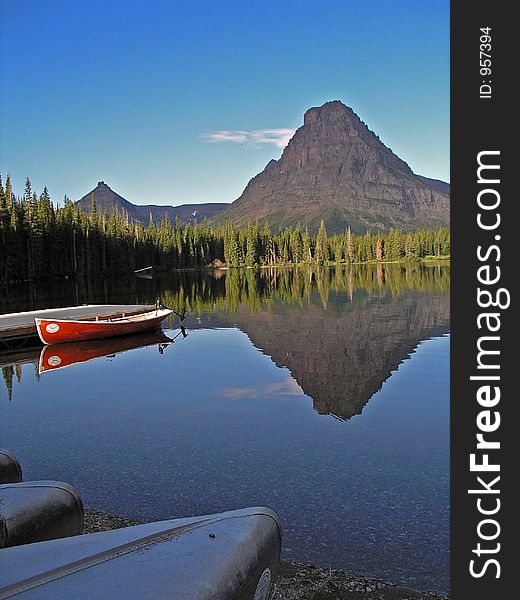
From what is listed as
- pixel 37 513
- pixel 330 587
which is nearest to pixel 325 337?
pixel 330 587

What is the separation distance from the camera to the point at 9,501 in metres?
7.87

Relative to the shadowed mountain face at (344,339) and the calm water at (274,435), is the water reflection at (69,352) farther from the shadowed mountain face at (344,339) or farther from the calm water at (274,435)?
the shadowed mountain face at (344,339)

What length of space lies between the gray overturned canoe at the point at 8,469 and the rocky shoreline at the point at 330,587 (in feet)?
15.2

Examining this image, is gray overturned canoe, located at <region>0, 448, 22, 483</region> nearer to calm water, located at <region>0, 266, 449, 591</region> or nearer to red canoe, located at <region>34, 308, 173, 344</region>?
calm water, located at <region>0, 266, 449, 591</region>

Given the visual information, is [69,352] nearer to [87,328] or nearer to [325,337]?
[87,328]

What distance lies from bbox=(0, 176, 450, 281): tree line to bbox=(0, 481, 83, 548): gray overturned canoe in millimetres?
83141

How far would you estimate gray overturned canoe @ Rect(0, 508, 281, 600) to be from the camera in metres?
5.68

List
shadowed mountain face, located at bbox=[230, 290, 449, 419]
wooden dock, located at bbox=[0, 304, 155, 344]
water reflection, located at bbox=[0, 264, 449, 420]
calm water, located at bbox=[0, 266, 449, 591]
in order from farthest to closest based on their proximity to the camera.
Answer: wooden dock, located at bbox=[0, 304, 155, 344]
water reflection, located at bbox=[0, 264, 449, 420]
shadowed mountain face, located at bbox=[230, 290, 449, 419]
calm water, located at bbox=[0, 266, 449, 591]

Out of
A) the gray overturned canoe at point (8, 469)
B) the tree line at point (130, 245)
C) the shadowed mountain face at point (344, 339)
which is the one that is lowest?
the shadowed mountain face at point (344, 339)

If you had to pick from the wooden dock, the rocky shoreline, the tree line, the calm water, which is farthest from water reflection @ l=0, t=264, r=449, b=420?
the tree line

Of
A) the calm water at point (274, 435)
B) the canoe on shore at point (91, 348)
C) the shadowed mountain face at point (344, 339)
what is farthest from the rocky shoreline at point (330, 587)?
the canoe on shore at point (91, 348)

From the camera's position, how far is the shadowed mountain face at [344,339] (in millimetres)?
19547

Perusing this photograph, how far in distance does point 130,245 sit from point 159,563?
13329cm

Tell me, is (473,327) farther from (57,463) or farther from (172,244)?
(172,244)
